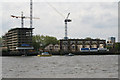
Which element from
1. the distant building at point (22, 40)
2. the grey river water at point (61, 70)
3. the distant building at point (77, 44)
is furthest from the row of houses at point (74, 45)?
the grey river water at point (61, 70)

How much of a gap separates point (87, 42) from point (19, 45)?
174 feet

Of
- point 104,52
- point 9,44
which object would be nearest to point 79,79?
point 104,52

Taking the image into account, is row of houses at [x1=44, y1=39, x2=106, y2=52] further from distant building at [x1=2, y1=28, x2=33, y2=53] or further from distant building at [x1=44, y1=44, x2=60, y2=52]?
distant building at [x1=2, y1=28, x2=33, y2=53]

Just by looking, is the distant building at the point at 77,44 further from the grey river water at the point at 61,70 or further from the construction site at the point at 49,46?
the grey river water at the point at 61,70

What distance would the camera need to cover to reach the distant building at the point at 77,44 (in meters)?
181

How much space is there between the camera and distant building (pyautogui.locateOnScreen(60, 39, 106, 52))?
18100 cm

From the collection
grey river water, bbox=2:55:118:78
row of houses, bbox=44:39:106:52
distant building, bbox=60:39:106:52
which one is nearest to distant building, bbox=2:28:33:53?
row of houses, bbox=44:39:106:52

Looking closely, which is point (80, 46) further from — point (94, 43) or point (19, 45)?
point (19, 45)

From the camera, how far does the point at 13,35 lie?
190 metres

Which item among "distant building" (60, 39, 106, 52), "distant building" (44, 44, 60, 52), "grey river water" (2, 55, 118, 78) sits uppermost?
"distant building" (60, 39, 106, 52)

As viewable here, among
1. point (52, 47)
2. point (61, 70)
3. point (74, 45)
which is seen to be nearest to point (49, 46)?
point (52, 47)

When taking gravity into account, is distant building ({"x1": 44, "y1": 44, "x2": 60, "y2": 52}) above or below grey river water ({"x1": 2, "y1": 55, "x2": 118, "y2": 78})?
above

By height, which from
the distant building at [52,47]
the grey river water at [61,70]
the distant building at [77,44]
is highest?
the distant building at [77,44]

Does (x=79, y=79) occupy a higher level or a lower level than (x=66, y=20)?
lower
